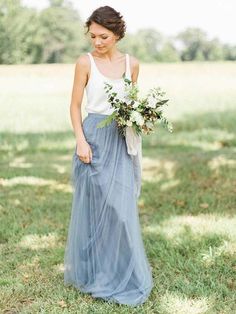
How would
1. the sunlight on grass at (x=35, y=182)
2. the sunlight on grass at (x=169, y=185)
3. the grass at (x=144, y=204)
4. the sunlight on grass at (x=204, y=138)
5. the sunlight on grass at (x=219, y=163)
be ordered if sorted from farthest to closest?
the sunlight on grass at (x=204, y=138), the sunlight on grass at (x=219, y=163), the sunlight on grass at (x=35, y=182), the sunlight on grass at (x=169, y=185), the grass at (x=144, y=204)

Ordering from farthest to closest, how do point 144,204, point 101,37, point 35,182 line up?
1. point 35,182
2. point 144,204
3. point 101,37

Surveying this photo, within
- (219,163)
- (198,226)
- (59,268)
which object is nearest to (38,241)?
(59,268)

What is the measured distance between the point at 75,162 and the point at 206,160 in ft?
16.2

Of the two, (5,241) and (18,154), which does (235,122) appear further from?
(5,241)

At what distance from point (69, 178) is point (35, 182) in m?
0.65

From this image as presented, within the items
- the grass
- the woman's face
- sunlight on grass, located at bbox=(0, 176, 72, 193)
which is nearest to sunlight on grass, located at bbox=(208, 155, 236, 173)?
the grass

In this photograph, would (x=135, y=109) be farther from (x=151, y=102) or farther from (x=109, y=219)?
(x=109, y=219)

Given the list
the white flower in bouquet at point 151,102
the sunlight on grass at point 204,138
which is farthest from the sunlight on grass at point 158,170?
the white flower in bouquet at point 151,102

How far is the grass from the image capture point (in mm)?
4383

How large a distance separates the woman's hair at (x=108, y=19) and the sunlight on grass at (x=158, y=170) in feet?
15.7

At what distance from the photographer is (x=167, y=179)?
336 inches

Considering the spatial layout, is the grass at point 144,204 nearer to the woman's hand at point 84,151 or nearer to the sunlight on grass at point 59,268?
the sunlight on grass at point 59,268

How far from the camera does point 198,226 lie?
19.7ft

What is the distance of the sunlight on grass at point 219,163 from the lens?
8.65 metres
